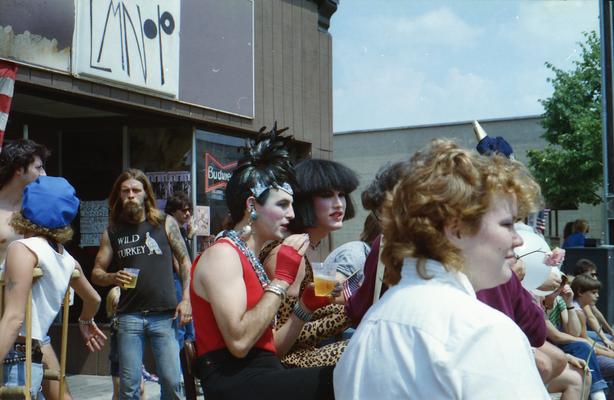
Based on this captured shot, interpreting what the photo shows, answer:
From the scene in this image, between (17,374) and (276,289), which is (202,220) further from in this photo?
(276,289)

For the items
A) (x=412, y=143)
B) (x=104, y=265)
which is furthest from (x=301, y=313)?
(x=412, y=143)

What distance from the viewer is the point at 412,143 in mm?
33156

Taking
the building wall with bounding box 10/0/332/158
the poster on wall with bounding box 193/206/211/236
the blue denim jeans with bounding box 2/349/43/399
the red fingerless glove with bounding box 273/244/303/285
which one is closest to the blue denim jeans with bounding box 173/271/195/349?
the poster on wall with bounding box 193/206/211/236

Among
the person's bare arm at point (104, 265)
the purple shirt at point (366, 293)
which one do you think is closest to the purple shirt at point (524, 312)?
the purple shirt at point (366, 293)

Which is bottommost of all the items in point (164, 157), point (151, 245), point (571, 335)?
point (571, 335)

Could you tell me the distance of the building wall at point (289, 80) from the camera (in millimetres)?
9156

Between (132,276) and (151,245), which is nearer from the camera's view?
(132,276)

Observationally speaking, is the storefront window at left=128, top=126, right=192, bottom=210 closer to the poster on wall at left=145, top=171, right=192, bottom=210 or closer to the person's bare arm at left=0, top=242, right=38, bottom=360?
the poster on wall at left=145, top=171, right=192, bottom=210

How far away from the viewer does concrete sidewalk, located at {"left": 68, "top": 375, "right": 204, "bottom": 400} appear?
7.07 m

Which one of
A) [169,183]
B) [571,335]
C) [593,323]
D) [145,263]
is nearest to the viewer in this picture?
[145,263]

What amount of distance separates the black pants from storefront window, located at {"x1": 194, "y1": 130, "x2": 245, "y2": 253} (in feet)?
19.3

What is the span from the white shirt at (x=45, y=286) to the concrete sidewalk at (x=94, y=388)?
12.8 ft

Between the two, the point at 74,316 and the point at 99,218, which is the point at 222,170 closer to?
the point at 99,218

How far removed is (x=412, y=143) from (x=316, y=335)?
100 ft
